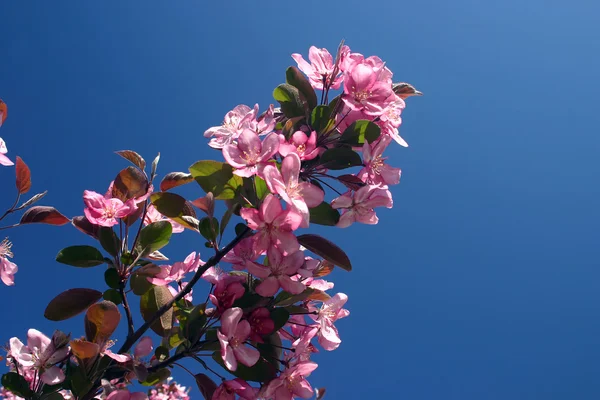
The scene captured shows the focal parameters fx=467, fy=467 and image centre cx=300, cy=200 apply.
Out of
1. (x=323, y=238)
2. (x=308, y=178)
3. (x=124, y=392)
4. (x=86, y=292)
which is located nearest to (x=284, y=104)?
(x=308, y=178)

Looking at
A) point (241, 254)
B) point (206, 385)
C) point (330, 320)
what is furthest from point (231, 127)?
point (206, 385)

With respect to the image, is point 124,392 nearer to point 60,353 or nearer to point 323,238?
point 60,353

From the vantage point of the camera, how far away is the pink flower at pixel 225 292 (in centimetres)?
141

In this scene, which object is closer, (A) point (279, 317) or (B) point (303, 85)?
(A) point (279, 317)

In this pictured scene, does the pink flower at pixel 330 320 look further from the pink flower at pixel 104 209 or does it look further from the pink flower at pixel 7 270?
the pink flower at pixel 7 270

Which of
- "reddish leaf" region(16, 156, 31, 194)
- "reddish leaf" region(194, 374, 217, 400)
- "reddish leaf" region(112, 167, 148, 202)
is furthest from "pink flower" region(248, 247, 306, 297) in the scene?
"reddish leaf" region(16, 156, 31, 194)

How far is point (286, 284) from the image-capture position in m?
1.37

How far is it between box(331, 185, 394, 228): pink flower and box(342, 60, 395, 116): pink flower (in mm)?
263

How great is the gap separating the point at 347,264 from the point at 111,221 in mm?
733

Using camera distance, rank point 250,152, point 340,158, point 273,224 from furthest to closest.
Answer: point 340,158 < point 250,152 < point 273,224

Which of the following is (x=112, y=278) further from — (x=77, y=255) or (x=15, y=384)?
(x=15, y=384)

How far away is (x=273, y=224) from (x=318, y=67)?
0.74m

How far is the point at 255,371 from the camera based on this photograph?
4.73ft

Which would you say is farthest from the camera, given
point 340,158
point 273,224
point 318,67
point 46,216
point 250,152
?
point 318,67
